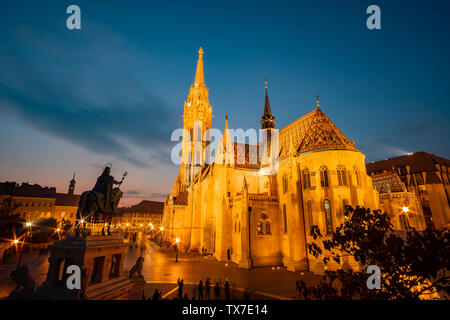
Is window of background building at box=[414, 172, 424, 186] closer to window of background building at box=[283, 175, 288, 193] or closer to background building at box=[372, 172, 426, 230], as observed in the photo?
background building at box=[372, 172, 426, 230]

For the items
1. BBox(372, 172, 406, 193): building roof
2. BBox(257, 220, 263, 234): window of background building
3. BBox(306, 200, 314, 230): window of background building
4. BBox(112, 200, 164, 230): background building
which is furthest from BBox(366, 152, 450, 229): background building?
BBox(112, 200, 164, 230): background building

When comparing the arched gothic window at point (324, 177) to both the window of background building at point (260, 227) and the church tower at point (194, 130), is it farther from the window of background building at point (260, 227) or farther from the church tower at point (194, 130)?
the church tower at point (194, 130)

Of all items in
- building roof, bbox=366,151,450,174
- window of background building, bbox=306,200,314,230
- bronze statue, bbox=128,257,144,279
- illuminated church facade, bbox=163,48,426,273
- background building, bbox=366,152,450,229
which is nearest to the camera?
bronze statue, bbox=128,257,144,279

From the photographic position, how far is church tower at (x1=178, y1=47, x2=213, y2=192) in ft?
204

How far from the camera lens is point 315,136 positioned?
2895cm

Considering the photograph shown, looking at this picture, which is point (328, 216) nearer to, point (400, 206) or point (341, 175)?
point (341, 175)

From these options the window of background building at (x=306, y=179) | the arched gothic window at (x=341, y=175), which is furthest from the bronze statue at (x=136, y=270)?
the arched gothic window at (x=341, y=175)

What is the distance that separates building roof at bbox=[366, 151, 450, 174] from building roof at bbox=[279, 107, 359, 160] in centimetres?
3488

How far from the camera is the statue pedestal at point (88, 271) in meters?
8.23

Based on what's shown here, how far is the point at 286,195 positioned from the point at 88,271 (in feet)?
78.9

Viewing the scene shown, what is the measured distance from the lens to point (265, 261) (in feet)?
91.7

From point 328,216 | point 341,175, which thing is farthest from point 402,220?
point 328,216
